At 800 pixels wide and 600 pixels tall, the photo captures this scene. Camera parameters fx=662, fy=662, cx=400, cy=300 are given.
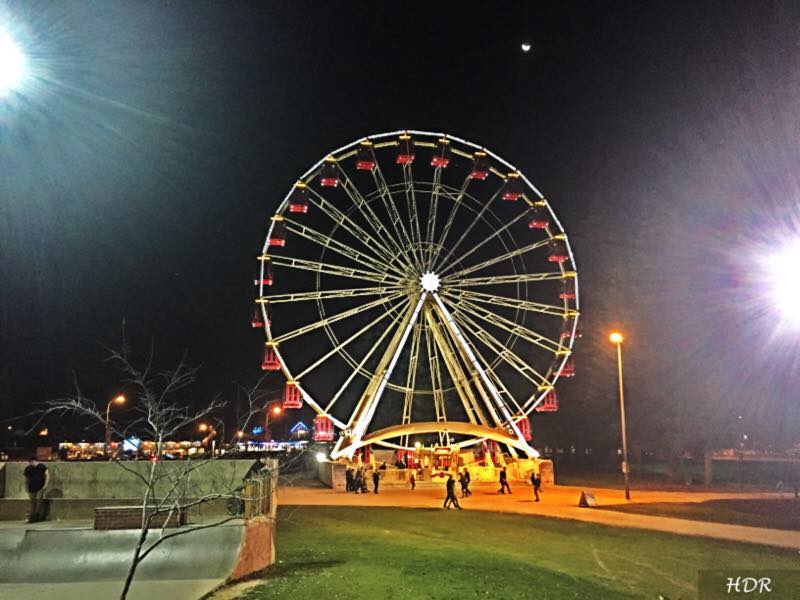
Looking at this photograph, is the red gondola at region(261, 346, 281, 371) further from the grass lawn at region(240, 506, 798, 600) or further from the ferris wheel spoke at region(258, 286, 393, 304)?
the grass lawn at region(240, 506, 798, 600)

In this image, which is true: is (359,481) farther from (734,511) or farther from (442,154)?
(442,154)

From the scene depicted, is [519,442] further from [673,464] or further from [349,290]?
[673,464]

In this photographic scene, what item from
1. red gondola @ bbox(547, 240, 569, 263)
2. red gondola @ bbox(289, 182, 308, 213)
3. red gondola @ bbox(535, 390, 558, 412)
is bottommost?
red gondola @ bbox(535, 390, 558, 412)

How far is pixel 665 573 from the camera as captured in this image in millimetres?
12359

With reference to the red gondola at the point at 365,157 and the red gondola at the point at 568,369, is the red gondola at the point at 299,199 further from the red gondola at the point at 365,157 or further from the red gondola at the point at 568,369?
the red gondola at the point at 568,369

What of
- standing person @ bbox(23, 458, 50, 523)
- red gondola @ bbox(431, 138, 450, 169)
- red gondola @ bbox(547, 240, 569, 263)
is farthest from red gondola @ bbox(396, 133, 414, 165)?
standing person @ bbox(23, 458, 50, 523)

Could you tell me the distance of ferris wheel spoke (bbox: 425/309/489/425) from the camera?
110 ft

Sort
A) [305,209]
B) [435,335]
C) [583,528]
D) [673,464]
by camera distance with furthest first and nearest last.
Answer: [673,464], [435,335], [305,209], [583,528]

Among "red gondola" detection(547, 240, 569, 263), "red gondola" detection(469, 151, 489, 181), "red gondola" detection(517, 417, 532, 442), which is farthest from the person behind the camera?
"red gondola" detection(517, 417, 532, 442)

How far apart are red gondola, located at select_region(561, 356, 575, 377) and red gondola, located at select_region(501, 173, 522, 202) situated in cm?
878

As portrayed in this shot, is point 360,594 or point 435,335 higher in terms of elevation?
point 435,335

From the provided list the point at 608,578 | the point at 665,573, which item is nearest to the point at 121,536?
the point at 608,578

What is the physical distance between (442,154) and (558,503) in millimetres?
17508

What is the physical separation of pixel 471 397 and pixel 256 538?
24843 millimetres
